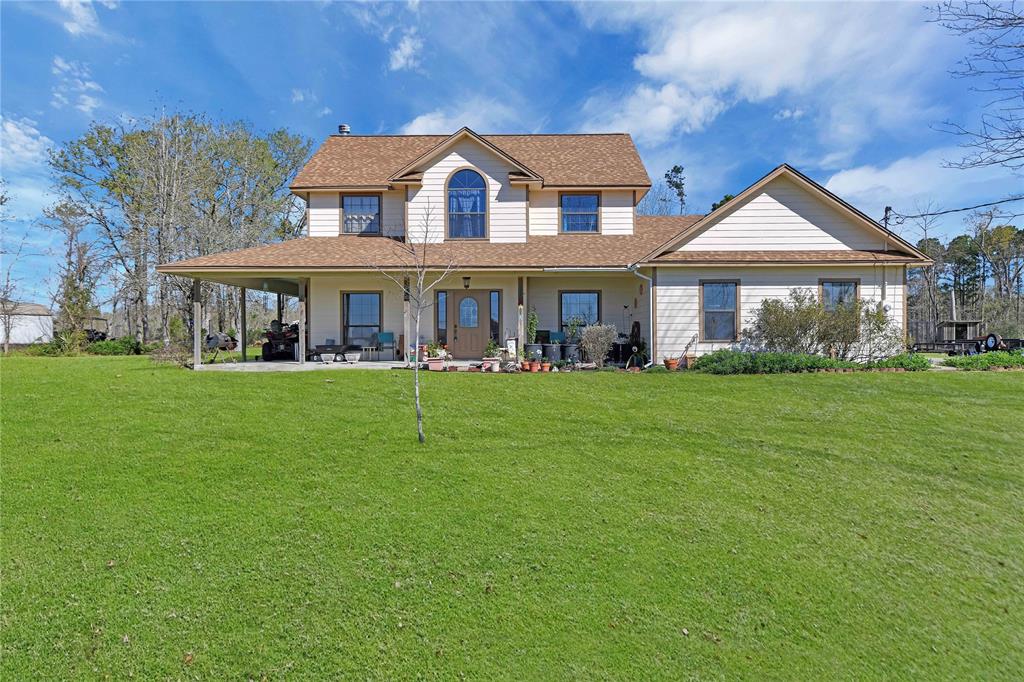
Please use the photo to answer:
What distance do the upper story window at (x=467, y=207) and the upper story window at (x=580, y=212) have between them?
3070mm

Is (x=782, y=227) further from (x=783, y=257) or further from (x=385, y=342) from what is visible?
(x=385, y=342)

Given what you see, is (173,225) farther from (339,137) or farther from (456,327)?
(456,327)

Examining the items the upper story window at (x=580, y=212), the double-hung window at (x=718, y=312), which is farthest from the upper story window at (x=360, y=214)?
the double-hung window at (x=718, y=312)

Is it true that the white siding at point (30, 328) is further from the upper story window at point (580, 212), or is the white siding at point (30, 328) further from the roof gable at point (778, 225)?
the roof gable at point (778, 225)

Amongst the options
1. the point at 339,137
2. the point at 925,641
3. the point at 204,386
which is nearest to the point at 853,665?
the point at 925,641

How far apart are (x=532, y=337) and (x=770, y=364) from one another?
6692 millimetres

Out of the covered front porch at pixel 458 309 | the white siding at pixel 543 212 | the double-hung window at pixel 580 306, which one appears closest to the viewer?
the covered front porch at pixel 458 309

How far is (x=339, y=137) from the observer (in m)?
20.0

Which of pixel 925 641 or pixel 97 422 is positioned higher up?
pixel 97 422

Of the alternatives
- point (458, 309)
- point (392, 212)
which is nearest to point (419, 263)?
point (458, 309)

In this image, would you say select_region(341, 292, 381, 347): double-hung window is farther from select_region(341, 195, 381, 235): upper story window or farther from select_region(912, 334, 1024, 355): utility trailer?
select_region(912, 334, 1024, 355): utility trailer

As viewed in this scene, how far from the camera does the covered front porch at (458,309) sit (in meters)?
15.3

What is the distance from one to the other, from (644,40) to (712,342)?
10.9 meters

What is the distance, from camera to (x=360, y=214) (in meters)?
17.1
